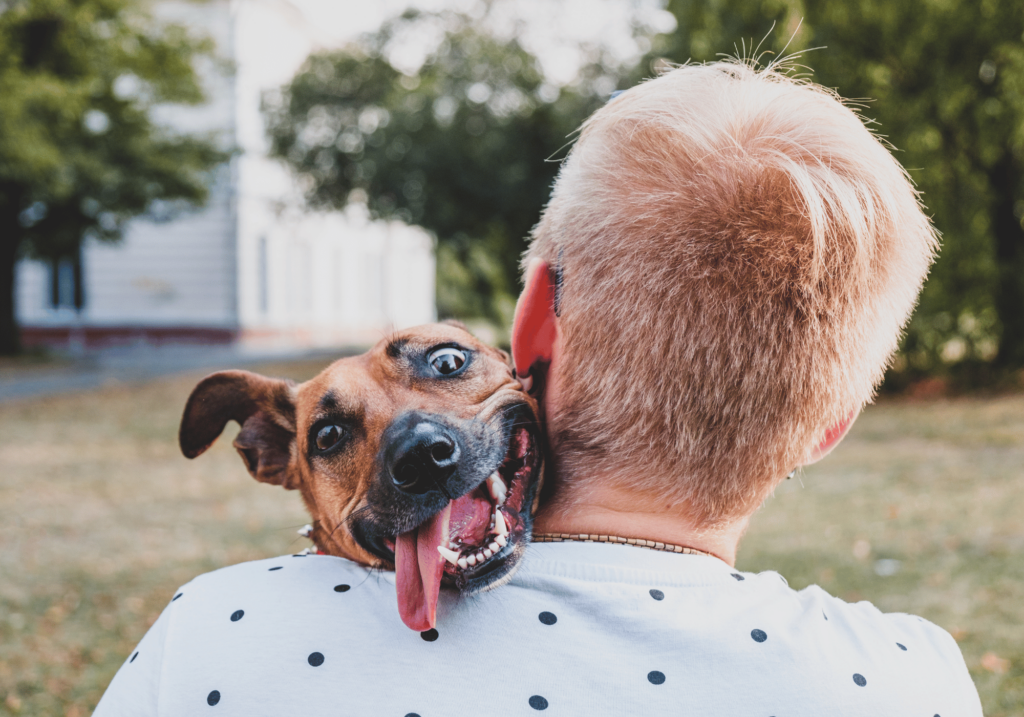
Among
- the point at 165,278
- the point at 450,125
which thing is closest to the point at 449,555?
the point at 450,125

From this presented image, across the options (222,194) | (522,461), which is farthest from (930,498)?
(222,194)

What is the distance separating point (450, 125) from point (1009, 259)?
13.2m

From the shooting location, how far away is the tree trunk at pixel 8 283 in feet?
77.1

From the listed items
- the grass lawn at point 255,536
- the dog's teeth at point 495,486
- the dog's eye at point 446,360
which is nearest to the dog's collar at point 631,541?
the dog's teeth at point 495,486

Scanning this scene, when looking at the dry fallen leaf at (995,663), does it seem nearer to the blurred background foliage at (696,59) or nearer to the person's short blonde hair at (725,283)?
the person's short blonde hair at (725,283)

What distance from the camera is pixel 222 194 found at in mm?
29062

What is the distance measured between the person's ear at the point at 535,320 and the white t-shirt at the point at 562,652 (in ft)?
1.40

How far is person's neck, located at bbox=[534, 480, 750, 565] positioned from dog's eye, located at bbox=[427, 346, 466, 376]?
0.74 m

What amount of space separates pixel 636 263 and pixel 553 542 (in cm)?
52

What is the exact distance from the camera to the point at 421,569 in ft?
5.55

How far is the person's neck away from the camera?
1.53m

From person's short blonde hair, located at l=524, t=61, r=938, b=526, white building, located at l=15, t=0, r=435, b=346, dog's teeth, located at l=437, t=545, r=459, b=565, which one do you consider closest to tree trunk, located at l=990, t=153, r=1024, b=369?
person's short blonde hair, located at l=524, t=61, r=938, b=526

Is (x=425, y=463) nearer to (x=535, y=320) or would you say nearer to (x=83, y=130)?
(x=535, y=320)

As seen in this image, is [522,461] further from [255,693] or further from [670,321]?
[255,693]
